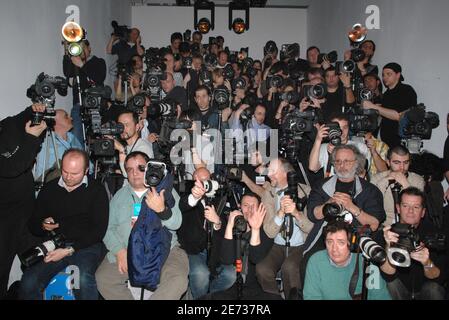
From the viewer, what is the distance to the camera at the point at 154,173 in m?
3.42

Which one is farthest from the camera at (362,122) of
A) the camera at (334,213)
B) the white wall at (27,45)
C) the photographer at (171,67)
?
the white wall at (27,45)

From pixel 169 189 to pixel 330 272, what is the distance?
1.40m

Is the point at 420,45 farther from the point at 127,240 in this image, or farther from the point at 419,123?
the point at 127,240

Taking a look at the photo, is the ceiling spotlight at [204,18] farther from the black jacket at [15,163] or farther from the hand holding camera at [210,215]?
the hand holding camera at [210,215]

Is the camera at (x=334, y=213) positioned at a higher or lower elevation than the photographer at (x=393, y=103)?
lower

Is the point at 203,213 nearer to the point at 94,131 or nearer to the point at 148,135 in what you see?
the point at 94,131

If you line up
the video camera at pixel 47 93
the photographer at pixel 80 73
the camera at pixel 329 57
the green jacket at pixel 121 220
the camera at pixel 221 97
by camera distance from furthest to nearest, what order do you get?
the camera at pixel 329 57 < the photographer at pixel 80 73 < the camera at pixel 221 97 < the video camera at pixel 47 93 < the green jacket at pixel 121 220

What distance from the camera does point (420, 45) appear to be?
5.82 meters

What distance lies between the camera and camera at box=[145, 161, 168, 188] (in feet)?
11.2

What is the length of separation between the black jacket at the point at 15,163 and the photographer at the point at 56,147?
43cm

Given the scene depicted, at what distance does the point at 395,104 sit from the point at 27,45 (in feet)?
14.1

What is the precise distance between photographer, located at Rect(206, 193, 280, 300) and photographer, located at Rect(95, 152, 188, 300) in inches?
15.3
